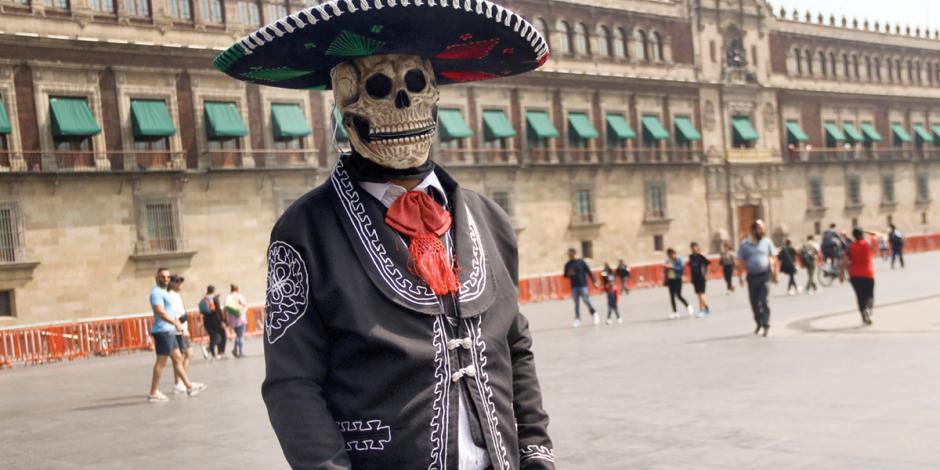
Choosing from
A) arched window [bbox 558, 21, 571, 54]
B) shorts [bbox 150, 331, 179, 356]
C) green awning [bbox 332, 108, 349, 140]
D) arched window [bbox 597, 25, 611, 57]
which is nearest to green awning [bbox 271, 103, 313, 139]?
arched window [bbox 558, 21, 571, 54]

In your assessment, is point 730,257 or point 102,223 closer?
point 730,257

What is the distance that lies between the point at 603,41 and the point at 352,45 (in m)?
39.3

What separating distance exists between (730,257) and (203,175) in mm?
14736

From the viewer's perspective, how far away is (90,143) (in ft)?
91.0

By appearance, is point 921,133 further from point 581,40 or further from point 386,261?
point 386,261

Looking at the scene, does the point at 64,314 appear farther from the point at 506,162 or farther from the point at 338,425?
the point at 338,425

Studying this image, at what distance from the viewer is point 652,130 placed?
41.8 meters

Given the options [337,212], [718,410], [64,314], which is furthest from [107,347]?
[337,212]

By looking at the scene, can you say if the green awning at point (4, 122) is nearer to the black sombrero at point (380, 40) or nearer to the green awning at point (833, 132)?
the black sombrero at point (380, 40)

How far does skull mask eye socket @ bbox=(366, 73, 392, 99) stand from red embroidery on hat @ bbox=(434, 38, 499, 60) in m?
Answer: 0.22

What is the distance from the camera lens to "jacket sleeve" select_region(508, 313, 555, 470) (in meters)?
2.96

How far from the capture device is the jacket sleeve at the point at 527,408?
2.96m

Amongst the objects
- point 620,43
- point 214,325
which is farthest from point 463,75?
point 620,43

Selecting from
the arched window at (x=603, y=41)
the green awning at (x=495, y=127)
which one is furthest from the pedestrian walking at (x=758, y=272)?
the arched window at (x=603, y=41)
